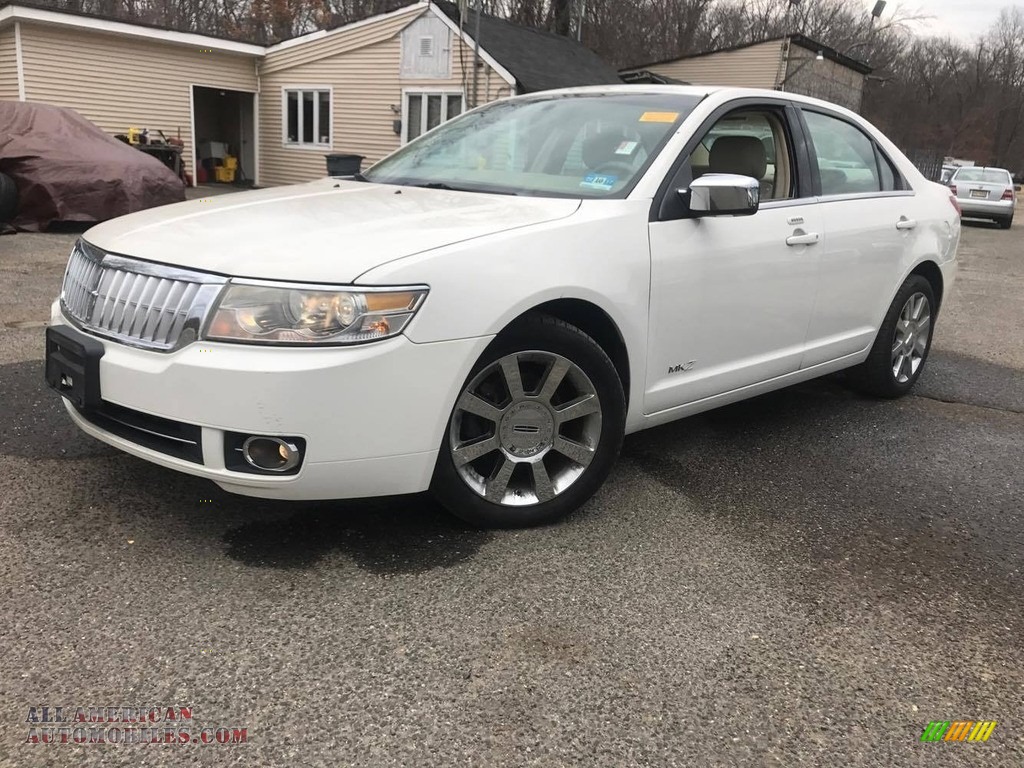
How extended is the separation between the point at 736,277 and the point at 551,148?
38.6 inches

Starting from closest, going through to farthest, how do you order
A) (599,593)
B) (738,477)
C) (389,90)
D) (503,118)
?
(599,593) < (738,477) < (503,118) < (389,90)

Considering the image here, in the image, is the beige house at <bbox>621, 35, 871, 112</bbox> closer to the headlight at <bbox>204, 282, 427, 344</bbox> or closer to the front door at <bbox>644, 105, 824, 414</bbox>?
the front door at <bbox>644, 105, 824, 414</bbox>

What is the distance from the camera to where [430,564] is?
114 inches

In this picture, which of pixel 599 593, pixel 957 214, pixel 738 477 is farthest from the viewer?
pixel 957 214

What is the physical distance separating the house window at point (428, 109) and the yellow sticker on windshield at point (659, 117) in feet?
50.7

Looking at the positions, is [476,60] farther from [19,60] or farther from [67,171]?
[19,60]

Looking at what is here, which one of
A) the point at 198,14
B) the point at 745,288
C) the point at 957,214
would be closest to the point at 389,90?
the point at 957,214

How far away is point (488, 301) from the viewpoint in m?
2.76

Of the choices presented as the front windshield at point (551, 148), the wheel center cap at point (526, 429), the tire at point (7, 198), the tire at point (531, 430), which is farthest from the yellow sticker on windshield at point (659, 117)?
the tire at point (7, 198)

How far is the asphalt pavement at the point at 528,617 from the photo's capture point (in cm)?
213

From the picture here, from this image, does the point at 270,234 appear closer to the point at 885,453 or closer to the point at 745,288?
the point at 745,288

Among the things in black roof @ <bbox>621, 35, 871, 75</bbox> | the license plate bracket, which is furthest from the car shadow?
black roof @ <bbox>621, 35, 871, 75</bbox>

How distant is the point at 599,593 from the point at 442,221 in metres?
1.36

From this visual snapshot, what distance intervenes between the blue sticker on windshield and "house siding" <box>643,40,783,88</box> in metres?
22.6
